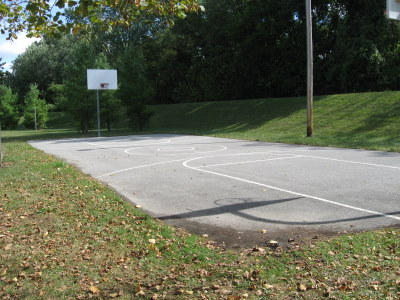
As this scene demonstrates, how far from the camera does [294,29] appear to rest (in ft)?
125

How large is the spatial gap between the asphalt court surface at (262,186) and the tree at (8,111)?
34.9 meters

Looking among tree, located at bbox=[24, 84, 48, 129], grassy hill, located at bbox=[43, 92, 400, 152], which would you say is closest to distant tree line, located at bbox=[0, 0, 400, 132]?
tree, located at bbox=[24, 84, 48, 129]

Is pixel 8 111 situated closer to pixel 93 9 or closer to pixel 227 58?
pixel 227 58

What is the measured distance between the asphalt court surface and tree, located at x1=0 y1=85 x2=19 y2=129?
115 ft

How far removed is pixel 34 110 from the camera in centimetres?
4391

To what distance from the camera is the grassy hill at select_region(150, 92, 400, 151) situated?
1997cm

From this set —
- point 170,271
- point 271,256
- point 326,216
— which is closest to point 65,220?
point 170,271

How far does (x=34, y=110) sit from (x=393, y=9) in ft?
142

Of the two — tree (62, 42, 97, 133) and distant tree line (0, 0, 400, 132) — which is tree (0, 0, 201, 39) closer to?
distant tree line (0, 0, 400, 132)

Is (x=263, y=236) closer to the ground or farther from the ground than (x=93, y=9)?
closer to the ground

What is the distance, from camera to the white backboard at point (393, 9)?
17.3 ft

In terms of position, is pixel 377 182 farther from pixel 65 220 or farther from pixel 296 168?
pixel 65 220

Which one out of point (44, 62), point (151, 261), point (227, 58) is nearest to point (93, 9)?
point (151, 261)

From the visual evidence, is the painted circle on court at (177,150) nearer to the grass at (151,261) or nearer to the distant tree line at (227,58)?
the distant tree line at (227,58)
